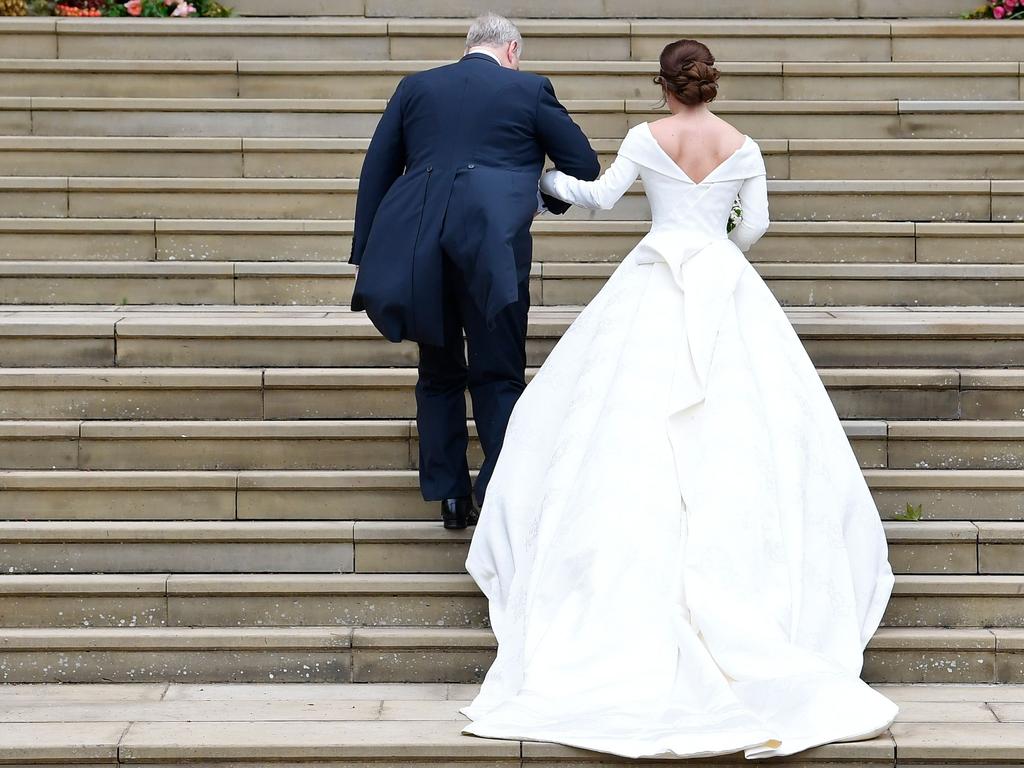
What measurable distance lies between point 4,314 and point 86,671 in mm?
2057

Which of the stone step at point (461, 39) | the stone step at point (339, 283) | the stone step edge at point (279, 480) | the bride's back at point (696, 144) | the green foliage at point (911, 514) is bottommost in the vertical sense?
the green foliage at point (911, 514)

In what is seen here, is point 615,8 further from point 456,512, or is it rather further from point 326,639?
point 326,639

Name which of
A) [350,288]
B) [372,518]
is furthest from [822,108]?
[372,518]

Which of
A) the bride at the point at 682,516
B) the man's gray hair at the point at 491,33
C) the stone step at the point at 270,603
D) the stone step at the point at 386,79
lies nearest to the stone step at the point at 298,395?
the stone step at the point at 270,603

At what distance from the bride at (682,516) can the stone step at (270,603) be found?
25 cm

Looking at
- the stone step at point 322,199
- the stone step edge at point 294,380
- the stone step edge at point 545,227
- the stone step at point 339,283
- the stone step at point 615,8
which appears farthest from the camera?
the stone step at point 615,8

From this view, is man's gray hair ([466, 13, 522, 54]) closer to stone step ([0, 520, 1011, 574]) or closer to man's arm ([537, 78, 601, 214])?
man's arm ([537, 78, 601, 214])

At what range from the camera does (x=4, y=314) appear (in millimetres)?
6281

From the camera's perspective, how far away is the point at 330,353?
5.91 meters

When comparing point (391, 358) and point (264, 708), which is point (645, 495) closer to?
point (264, 708)

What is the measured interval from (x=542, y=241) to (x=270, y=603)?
8.36ft

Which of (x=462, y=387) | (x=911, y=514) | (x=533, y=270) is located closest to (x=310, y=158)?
(x=533, y=270)

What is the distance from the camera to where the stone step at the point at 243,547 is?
5.14m

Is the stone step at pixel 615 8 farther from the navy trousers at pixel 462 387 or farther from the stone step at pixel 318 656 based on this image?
the stone step at pixel 318 656
